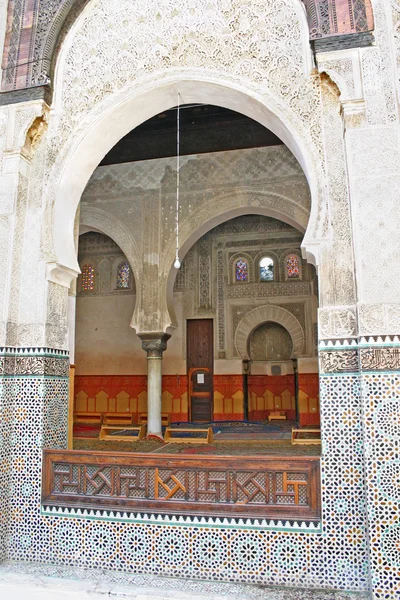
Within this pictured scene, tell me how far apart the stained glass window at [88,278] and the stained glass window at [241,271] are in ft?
9.06

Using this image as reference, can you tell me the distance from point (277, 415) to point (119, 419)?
2.77 meters

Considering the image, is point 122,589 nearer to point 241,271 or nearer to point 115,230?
point 115,230

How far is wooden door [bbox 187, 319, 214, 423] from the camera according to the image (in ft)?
30.4

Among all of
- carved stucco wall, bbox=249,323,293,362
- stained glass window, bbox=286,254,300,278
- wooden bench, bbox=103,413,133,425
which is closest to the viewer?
wooden bench, bbox=103,413,133,425

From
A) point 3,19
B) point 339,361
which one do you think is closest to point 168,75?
point 3,19

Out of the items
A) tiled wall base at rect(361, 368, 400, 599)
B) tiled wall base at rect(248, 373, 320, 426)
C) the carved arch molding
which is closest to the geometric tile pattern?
tiled wall base at rect(361, 368, 400, 599)

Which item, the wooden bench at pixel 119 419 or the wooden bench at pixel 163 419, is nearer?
the wooden bench at pixel 163 419

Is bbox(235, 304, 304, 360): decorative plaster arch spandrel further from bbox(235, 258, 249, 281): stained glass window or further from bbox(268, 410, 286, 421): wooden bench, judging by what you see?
bbox(268, 410, 286, 421): wooden bench

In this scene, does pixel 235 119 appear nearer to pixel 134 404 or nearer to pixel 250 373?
pixel 250 373

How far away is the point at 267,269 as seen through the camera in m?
9.44

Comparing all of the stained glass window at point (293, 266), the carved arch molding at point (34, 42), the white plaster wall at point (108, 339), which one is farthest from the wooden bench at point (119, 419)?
the carved arch molding at point (34, 42)

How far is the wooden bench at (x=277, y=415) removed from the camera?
871 cm

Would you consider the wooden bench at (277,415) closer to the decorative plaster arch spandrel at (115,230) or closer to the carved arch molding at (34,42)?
the decorative plaster arch spandrel at (115,230)

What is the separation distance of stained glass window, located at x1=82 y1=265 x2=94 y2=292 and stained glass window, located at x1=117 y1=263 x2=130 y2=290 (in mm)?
543
